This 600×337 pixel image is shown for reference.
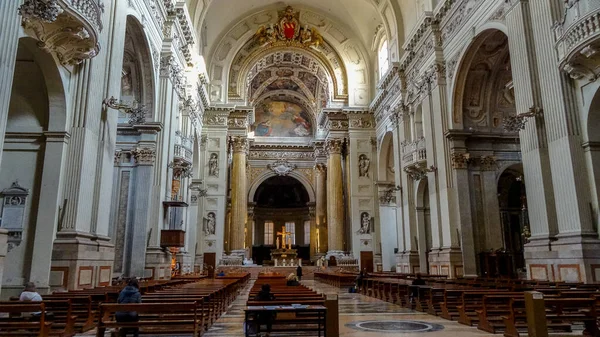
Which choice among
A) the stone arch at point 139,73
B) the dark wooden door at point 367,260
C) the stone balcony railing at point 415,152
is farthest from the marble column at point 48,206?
the dark wooden door at point 367,260

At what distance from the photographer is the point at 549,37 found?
10547 millimetres

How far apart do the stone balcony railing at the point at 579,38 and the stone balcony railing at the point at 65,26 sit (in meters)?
9.43

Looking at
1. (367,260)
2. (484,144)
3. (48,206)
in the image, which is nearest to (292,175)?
(367,260)

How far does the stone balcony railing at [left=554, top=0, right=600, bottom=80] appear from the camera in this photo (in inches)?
336

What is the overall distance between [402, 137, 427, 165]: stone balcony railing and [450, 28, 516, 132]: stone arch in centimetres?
229

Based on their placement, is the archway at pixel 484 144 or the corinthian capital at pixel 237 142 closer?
the archway at pixel 484 144

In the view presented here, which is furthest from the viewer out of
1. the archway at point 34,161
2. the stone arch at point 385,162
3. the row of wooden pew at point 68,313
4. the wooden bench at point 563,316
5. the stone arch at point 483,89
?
the stone arch at point 385,162

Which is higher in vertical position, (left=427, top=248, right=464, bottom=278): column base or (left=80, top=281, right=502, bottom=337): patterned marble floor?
(left=427, top=248, right=464, bottom=278): column base

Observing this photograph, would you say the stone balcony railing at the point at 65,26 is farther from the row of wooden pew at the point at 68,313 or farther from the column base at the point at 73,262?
the row of wooden pew at the point at 68,313

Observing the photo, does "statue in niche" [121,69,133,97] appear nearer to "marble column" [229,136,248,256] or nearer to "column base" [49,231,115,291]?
"column base" [49,231,115,291]

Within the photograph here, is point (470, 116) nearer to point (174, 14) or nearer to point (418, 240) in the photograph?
point (418, 240)

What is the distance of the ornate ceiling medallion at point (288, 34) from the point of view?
1117 inches

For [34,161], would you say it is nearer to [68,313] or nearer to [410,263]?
[68,313]

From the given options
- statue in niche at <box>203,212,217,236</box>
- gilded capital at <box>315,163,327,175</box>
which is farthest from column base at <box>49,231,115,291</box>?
gilded capital at <box>315,163,327,175</box>
